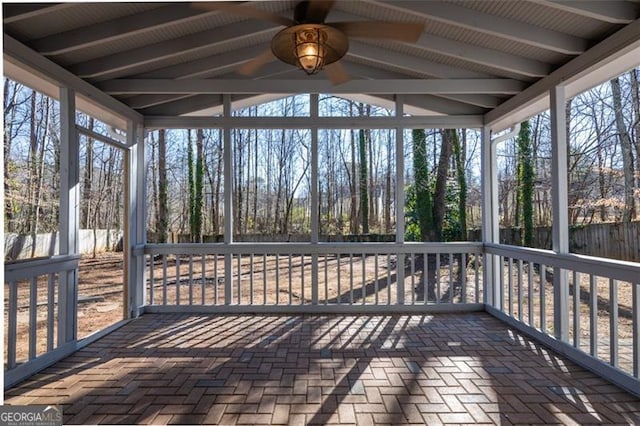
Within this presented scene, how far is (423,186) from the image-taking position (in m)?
5.27

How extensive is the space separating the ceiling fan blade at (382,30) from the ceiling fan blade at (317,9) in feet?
0.29

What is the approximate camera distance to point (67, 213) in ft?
10.6

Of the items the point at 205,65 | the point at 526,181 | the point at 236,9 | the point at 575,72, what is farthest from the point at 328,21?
the point at 526,181

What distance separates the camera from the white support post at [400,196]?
453cm

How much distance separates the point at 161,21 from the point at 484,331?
4.11 metres

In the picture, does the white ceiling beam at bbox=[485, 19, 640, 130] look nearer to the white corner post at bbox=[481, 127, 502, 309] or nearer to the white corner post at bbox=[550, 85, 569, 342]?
the white corner post at bbox=[550, 85, 569, 342]

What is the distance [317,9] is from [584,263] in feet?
9.11

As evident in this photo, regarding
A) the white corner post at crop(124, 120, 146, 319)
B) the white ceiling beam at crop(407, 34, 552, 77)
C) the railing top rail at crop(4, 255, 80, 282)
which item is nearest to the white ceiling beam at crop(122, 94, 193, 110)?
the white corner post at crop(124, 120, 146, 319)

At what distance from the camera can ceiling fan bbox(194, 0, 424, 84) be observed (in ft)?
7.14

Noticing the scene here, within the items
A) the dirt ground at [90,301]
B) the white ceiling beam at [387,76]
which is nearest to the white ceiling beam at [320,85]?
the white ceiling beam at [387,76]

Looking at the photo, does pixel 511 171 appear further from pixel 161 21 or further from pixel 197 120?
pixel 161 21

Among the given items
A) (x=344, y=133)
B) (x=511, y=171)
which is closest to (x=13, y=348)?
(x=344, y=133)

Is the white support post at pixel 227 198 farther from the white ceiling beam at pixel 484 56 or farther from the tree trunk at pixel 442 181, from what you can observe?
the tree trunk at pixel 442 181

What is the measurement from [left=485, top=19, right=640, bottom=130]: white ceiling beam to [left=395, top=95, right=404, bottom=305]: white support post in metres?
1.09
